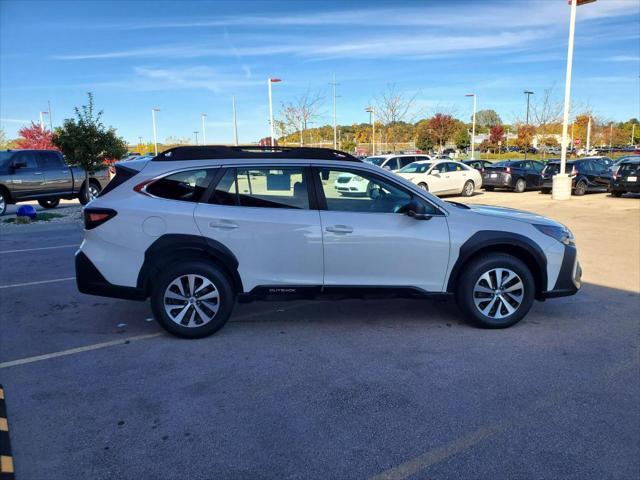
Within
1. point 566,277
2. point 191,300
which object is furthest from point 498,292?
point 191,300

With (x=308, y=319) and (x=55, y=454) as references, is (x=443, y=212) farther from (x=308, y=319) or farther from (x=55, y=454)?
(x=55, y=454)

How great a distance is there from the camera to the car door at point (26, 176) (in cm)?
1491

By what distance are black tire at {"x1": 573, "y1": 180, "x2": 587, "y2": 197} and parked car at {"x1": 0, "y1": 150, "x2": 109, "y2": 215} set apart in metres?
18.3

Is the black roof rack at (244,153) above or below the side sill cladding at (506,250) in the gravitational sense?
above

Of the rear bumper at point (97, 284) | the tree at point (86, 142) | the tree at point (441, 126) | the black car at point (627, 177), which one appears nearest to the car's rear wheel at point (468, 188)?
the black car at point (627, 177)

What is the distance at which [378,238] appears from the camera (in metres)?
4.83

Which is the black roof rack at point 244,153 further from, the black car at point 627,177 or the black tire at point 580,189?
the black tire at point 580,189

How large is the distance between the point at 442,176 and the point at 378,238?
16.3m

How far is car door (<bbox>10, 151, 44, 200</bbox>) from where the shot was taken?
14906mm

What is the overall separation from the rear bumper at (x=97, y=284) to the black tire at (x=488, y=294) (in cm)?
313

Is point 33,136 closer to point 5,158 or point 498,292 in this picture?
point 5,158

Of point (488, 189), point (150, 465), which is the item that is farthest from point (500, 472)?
point (488, 189)

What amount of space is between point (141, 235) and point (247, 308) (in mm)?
1670

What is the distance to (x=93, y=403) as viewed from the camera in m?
3.63
